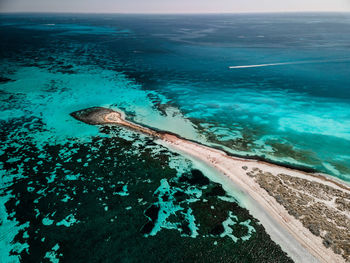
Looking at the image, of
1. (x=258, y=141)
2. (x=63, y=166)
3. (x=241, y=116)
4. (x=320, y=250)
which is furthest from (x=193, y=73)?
(x=320, y=250)

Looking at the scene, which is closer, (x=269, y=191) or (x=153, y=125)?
(x=269, y=191)

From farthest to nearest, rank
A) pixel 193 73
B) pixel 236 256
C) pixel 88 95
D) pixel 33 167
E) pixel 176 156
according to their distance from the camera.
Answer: pixel 193 73
pixel 88 95
pixel 176 156
pixel 33 167
pixel 236 256

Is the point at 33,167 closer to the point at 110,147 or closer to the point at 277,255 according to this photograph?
the point at 110,147

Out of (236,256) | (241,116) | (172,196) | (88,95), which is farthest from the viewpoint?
(88,95)

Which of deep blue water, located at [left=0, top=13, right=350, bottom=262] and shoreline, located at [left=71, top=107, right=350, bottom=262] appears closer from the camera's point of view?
shoreline, located at [left=71, top=107, right=350, bottom=262]

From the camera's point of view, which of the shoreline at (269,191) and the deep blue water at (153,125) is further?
the deep blue water at (153,125)

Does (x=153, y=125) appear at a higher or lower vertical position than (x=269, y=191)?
lower

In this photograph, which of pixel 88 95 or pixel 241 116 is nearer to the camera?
pixel 241 116
